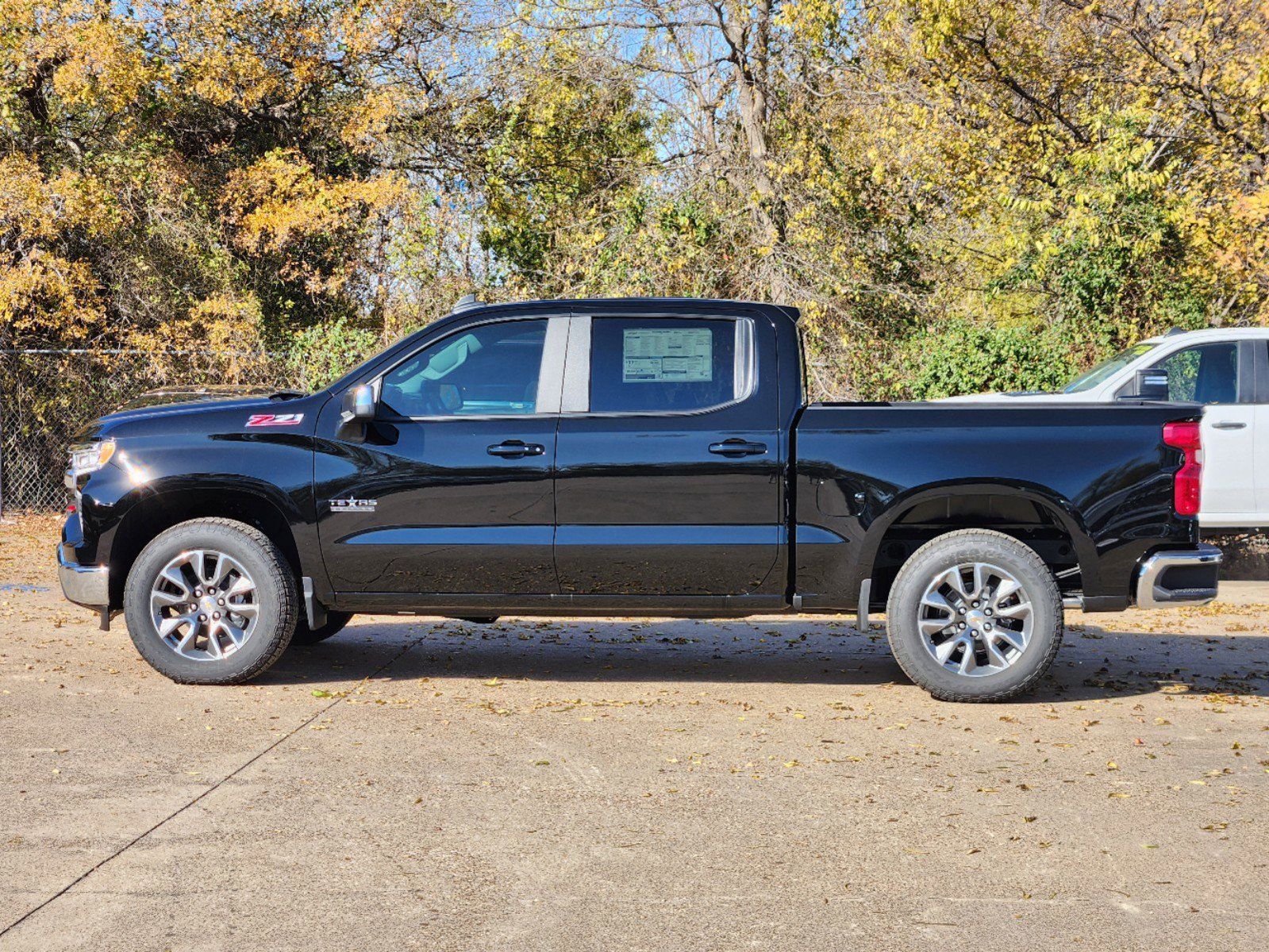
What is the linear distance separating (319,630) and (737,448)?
3.30 m

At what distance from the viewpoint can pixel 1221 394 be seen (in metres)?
12.6

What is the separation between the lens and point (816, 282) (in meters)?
18.8

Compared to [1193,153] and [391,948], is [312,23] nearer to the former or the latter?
[1193,153]

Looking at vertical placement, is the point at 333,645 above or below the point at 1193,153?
below

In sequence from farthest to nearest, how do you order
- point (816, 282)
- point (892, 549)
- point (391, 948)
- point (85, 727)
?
1. point (816, 282)
2. point (892, 549)
3. point (85, 727)
4. point (391, 948)

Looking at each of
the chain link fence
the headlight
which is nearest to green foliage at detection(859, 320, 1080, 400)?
the chain link fence

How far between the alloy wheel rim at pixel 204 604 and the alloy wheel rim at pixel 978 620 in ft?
11.5

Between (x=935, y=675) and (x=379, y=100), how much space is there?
15660mm

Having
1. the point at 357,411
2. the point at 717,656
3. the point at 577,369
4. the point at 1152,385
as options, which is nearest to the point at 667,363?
the point at 577,369

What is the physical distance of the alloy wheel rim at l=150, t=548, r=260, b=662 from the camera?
7617mm

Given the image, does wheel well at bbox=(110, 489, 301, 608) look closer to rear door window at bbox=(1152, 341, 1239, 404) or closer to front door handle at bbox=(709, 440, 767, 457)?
front door handle at bbox=(709, 440, 767, 457)

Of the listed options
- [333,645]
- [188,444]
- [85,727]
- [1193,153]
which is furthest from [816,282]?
[85,727]

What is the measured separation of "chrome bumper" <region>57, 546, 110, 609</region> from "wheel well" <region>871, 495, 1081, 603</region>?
160 inches

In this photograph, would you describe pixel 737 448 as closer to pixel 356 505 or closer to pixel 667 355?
pixel 667 355
